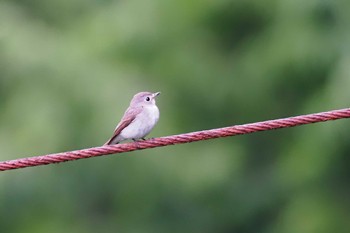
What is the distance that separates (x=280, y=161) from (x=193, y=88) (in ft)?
3.95

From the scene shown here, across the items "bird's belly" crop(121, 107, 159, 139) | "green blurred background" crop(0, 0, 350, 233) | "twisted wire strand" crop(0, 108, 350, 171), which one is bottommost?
"twisted wire strand" crop(0, 108, 350, 171)

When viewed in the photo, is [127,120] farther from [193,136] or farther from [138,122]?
[193,136]

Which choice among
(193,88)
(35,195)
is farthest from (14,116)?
(193,88)

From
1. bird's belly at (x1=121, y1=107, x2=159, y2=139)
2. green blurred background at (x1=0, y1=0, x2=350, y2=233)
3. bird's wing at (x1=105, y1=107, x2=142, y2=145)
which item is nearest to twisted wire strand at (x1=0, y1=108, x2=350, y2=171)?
bird's belly at (x1=121, y1=107, x2=159, y2=139)

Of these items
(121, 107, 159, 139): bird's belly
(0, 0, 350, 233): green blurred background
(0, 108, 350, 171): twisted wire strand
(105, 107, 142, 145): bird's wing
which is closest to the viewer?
(0, 108, 350, 171): twisted wire strand

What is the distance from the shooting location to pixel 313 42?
13.3m

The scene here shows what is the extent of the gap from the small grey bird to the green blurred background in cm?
339

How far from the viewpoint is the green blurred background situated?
43.0 feet

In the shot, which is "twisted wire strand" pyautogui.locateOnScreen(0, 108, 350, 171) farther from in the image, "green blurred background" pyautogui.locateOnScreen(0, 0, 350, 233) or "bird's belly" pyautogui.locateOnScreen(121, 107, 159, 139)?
"green blurred background" pyautogui.locateOnScreen(0, 0, 350, 233)

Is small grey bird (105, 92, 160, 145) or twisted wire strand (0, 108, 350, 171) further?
small grey bird (105, 92, 160, 145)

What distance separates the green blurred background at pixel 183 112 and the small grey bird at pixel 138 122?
3.39 metres

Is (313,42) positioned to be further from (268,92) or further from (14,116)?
(14,116)

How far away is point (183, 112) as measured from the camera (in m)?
14.0

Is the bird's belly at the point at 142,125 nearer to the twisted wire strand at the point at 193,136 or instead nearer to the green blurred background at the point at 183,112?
the twisted wire strand at the point at 193,136
